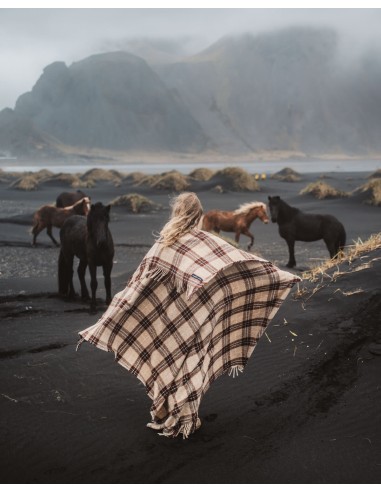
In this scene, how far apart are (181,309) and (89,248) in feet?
14.1

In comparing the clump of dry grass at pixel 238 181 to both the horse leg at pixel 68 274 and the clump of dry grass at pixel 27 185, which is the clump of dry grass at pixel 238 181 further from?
the horse leg at pixel 68 274

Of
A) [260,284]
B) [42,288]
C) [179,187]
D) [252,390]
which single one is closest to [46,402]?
[252,390]

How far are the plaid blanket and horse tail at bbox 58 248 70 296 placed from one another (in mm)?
4772

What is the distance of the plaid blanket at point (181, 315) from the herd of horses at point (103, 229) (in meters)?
0.40

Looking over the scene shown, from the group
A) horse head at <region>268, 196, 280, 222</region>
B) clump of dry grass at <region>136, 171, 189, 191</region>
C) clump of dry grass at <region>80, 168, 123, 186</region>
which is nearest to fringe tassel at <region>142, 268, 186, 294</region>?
horse head at <region>268, 196, 280, 222</region>

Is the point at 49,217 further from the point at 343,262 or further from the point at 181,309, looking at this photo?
the point at 181,309

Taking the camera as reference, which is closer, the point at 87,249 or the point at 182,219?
the point at 182,219

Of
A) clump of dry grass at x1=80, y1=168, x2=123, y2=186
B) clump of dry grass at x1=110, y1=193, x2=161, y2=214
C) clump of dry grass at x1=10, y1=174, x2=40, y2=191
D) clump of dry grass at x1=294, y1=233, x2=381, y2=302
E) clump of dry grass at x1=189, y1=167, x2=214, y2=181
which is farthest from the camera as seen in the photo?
clump of dry grass at x1=80, y1=168, x2=123, y2=186

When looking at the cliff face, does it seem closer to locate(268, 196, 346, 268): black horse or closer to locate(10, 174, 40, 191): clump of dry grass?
locate(10, 174, 40, 191): clump of dry grass

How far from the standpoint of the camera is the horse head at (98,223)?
8.01m

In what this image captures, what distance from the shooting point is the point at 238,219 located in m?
14.2

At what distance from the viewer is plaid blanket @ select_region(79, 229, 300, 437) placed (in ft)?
13.8

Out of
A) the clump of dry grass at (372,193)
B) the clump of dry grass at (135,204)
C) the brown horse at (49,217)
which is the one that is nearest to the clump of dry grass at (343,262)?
the brown horse at (49,217)

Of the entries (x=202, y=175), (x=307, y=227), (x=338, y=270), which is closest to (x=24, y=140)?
(x=202, y=175)
